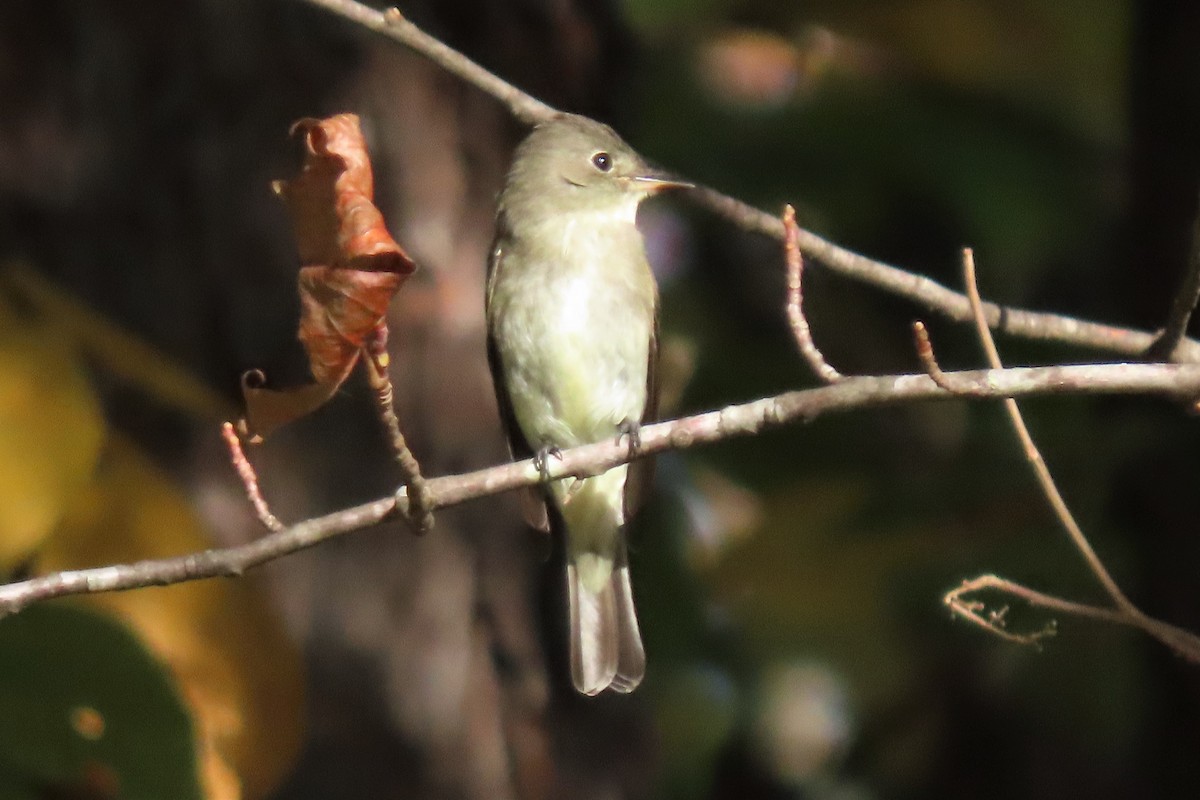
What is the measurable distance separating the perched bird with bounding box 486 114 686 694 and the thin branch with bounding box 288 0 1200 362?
3.52 ft

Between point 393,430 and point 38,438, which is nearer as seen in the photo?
point 393,430

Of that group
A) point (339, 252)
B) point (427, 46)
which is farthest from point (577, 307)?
point (339, 252)

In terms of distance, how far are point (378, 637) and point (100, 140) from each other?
129 cm

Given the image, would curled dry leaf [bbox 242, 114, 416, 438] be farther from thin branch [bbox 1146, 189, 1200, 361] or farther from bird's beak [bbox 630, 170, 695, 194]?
bird's beak [bbox 630, 170, 695, 194]

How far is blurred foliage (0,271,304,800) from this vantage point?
99.7 inches

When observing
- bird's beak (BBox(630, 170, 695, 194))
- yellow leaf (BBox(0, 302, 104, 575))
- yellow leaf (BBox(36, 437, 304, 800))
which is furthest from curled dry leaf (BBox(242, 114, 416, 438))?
bird's beak (BBox(630, 170, 695, 194))

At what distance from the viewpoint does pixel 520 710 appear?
3969mm

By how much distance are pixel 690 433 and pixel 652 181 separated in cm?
184

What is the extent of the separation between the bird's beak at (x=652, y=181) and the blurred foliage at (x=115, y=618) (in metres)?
1.34

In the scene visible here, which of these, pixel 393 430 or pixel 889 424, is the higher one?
pixel 393 430

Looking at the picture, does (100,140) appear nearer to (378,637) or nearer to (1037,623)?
(378,637)

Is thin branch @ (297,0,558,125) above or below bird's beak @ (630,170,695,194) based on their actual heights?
above

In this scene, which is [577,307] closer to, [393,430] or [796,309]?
[796,309]

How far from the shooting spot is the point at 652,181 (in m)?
4.11
